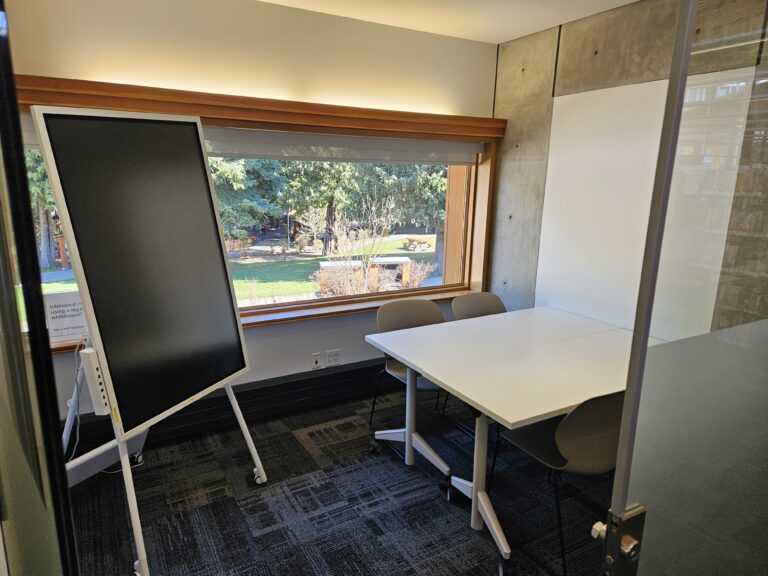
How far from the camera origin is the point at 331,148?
10.9 feet

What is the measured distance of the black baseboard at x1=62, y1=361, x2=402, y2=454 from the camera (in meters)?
2.85

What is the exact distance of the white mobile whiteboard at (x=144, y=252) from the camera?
1.83 meters

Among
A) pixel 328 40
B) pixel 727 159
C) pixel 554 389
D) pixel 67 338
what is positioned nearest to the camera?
pixel 727 159

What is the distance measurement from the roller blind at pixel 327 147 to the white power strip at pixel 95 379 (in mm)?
1234

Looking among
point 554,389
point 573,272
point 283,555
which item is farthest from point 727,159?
point 573,272

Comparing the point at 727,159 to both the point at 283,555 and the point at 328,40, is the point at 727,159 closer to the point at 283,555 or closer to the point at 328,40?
the point at 283,555

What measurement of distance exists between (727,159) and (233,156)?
267 centimetres

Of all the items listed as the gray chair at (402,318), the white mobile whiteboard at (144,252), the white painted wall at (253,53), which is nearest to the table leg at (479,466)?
the gray chair at (402,318)

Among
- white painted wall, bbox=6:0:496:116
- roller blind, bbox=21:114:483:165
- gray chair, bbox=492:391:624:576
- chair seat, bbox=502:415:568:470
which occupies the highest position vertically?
white painted wall, bbox=6:0:496:116

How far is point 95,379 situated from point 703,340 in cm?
199

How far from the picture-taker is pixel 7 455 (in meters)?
0.56

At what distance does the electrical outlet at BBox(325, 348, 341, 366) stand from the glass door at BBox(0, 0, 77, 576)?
2915 mm

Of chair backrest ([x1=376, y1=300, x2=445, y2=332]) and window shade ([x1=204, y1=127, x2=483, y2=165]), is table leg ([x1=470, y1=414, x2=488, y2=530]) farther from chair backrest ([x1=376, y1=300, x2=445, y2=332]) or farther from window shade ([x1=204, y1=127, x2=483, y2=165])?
window shade ([x1=204, y1=127, x2=483, y2=165])

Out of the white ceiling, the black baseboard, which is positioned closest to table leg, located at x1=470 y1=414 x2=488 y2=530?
the black baseboard
